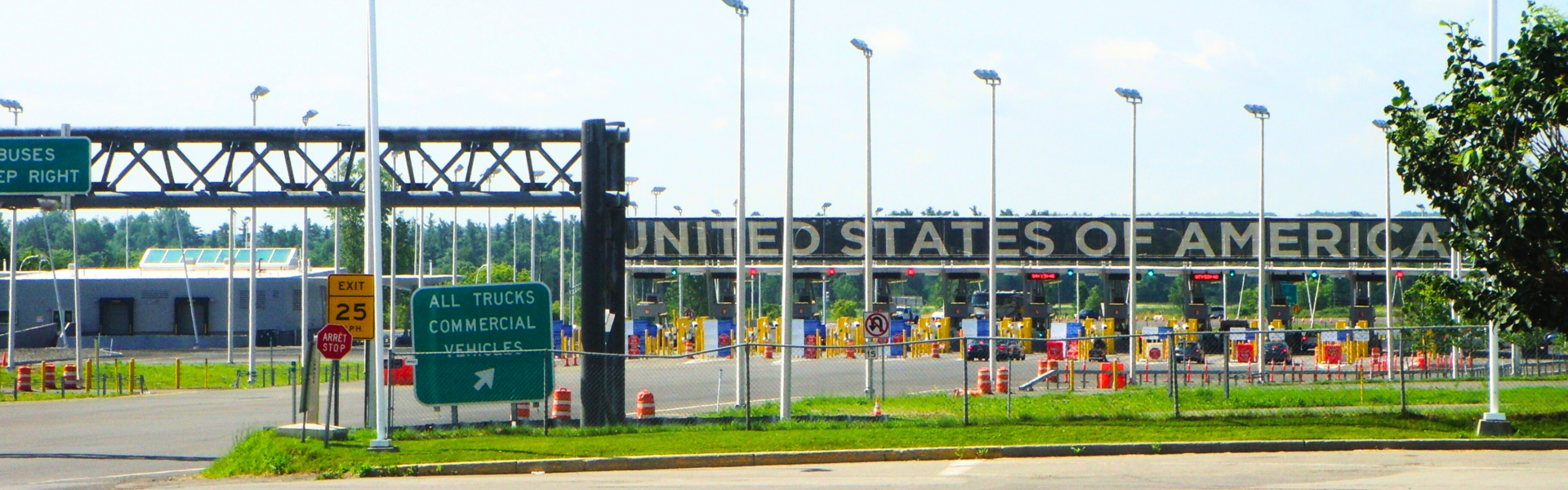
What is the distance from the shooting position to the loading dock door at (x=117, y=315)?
78.3 metres

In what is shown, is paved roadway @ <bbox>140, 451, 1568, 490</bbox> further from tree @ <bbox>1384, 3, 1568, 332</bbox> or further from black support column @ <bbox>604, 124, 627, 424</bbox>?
black support column @ <bbox>604, 124, 627, 424</bbox>

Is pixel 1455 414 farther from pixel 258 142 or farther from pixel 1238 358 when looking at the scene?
pixel 1238 358

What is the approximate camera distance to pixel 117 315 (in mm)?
79000

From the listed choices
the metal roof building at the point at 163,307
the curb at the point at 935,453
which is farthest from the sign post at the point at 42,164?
the metal roof building at the point at 163,307

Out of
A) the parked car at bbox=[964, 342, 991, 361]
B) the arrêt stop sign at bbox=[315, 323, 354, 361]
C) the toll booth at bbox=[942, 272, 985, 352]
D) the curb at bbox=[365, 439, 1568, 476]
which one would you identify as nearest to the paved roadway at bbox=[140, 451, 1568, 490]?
the curb at bbox=[365, 439, 1568, 476]

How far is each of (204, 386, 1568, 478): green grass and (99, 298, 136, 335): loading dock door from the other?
65.0 m

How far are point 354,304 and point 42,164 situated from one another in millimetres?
6623

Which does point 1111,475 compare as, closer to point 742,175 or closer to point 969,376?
point 742,175

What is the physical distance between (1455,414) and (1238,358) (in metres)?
28.4

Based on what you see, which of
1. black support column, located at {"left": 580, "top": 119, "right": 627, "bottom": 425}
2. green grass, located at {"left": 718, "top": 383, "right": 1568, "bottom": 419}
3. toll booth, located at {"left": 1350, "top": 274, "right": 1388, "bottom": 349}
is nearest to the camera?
black support column, located at {"left": 580, "top": 119, "right": 627, "bottom": 425}

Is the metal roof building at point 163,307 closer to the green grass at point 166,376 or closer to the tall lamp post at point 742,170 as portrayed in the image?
the green grass at point 166,376

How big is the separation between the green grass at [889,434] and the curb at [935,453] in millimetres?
319

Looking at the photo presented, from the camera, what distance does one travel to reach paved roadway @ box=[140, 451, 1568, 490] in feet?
46.7

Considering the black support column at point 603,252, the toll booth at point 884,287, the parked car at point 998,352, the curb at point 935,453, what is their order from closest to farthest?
the curb at point 935,453
the black support column at point 603,252
the parked car at point 998,352
the toll booth at point 884,287
